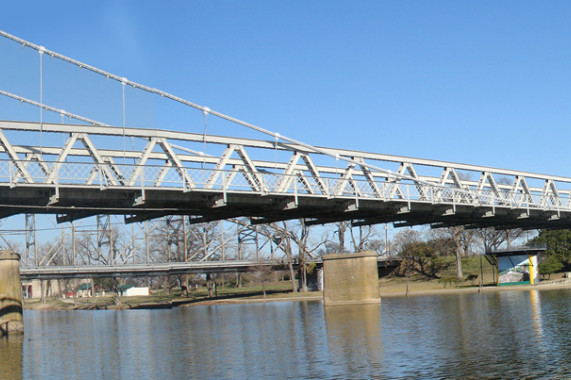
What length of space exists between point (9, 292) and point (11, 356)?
475 inches

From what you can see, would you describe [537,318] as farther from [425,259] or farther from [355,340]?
[425,259]

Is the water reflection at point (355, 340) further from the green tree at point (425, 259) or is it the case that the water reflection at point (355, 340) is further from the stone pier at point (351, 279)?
the green tree at point (425, 259)

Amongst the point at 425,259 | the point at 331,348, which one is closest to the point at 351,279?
the point at 331,348

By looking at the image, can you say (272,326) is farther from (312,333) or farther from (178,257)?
(178,257)

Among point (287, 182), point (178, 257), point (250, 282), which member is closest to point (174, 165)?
point (287, 182)

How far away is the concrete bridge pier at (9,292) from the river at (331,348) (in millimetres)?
1707

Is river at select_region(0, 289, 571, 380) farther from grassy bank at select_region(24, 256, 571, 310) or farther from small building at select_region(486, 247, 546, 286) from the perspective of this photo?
grassy bank at select_region(24, 256, 571, 310)

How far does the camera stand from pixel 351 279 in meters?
68.2

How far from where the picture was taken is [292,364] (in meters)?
29.3

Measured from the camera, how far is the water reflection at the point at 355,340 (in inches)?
1094

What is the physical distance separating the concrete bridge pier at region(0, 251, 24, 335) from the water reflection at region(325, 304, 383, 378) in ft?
70.4

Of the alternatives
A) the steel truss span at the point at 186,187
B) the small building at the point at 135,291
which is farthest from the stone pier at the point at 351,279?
the small building at the point at 135,291

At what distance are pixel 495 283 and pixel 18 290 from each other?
5925cm

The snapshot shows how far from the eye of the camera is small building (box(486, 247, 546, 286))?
83438mm
